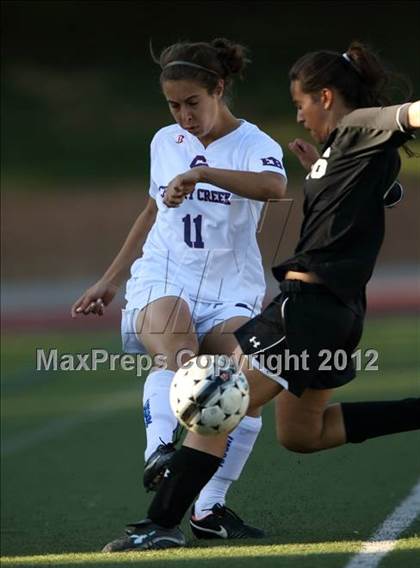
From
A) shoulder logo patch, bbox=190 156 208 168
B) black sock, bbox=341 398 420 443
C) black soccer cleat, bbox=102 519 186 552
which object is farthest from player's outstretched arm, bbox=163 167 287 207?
black soccer cleat, bbox=102 519 186 552

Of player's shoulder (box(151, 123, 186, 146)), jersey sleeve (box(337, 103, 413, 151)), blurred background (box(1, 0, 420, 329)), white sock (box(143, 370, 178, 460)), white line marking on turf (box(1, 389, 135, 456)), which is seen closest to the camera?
jersey sleeve (box(337, 103, 413, 151))

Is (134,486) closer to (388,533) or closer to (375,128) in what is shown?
(388,533)

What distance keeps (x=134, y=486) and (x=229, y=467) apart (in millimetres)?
2494

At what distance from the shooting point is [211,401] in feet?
15.9

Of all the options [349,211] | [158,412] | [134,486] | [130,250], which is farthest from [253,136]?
[134,486]

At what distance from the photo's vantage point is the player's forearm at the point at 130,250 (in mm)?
5941

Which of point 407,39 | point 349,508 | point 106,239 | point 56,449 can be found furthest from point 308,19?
point 349,508

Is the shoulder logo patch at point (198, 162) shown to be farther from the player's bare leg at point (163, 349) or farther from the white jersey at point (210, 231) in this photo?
the player's bare leg at point (163, 349)

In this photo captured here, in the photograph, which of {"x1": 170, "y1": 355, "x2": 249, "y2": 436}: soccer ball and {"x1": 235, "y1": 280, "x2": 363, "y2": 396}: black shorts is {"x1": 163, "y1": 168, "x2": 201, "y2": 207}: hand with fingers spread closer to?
{"x1": 235, "y1": 280, "x2": 363, "y2": 396}: black shorts

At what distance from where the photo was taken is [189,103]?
18.4 feet

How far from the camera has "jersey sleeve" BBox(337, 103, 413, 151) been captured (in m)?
4.57

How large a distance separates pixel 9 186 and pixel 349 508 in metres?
25.6

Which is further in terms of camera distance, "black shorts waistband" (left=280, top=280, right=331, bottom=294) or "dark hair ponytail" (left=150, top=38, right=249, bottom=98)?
"dark hair ponytail" (left=150, top=38, right=249, bottom=98)

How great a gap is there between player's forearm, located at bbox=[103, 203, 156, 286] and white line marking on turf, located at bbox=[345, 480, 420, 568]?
160cm
